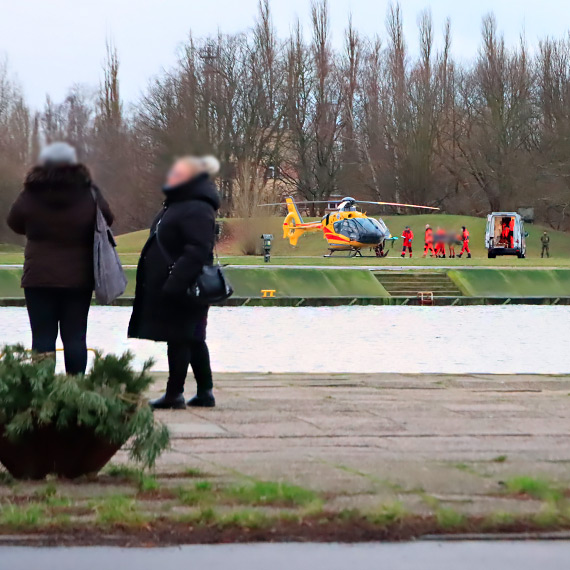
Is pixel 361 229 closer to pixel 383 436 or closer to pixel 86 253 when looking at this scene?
pixel 86 253

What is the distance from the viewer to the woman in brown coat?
6.62 meters

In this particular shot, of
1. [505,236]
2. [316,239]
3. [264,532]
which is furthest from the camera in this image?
[316,239]

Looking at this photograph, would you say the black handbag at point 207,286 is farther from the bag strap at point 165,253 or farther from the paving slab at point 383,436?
the paving slab at point 383,436

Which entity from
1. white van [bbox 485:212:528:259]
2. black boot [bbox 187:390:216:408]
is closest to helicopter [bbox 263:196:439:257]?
white van [bbox 485:212:528:259]

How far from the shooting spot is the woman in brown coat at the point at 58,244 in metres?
6.62

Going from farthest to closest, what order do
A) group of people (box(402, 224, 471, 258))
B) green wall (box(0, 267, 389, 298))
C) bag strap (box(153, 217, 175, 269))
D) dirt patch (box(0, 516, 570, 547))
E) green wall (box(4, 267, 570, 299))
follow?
group of people (box(402, 224, 471, 258)) < green wall (box(4, 267, 570, 299)) < green wall (box(0, 267, 389, 298)) < bag strap (box(153, 217, 175, 269)) < dirt patch (box(0, 516, 570, 547))

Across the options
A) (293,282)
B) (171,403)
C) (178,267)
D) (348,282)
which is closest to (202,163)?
(178,267)

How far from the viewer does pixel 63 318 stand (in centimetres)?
675

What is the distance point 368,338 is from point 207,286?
32.9 ft

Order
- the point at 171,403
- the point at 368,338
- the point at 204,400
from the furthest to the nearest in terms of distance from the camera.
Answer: the point at 368,338
the point at 204,400
the point at 171,403

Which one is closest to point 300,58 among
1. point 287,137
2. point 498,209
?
point 287,137

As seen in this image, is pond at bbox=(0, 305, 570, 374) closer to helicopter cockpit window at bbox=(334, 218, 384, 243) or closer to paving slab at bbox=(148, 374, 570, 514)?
paving slab at bbox=(148, 374, 570, 514)

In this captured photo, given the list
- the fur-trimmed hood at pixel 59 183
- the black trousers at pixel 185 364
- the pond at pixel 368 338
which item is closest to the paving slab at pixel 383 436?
the black trousers at pixel 185 364

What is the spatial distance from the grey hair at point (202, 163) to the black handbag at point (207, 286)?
439 millimetres
